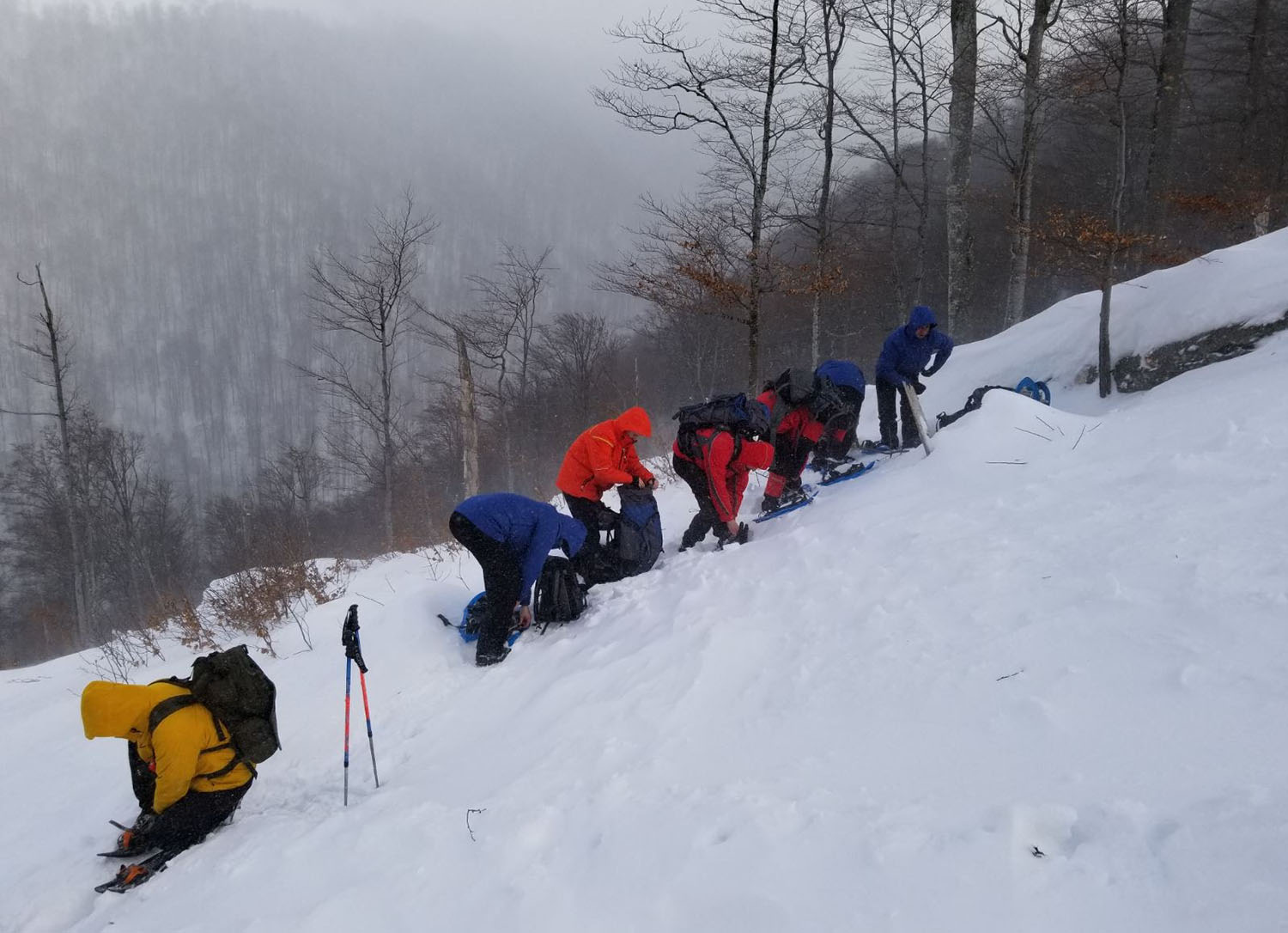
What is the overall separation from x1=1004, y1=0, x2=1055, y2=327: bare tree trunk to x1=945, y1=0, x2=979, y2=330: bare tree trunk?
0.84 m

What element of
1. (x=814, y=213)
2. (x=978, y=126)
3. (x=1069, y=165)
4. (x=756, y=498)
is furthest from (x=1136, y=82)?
(x=1069, y=165)

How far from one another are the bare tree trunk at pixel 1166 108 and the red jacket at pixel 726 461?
→ 324 inches

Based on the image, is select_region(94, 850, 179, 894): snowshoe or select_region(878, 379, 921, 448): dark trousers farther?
select_region(878, 379, 921, 448): dark trousers

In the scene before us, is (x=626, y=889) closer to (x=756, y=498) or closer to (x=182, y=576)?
(x=756, y=498)

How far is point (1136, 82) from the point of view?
937 cm

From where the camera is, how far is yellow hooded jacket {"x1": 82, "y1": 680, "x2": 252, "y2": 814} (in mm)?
3447

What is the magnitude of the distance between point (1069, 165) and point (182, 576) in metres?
45.6

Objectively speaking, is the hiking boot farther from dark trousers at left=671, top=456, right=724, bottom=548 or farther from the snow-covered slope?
dark trousers at left=671, top=456, right=724, bottom=548

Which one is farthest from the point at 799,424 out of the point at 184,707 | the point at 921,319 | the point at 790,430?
the point at 184,707

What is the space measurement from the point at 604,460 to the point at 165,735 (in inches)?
142

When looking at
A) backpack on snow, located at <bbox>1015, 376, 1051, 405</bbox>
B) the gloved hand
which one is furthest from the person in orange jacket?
backpack on snow, located at <bbox>1015, 376, 1051, 405</bbox>

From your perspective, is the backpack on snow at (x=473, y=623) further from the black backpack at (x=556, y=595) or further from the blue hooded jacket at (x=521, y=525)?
the blue hooded jacket at (x=521, y=525)

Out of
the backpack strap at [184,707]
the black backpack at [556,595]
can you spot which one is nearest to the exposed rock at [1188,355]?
the black backpack at [556,595]

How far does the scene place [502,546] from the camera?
4.90 meters
